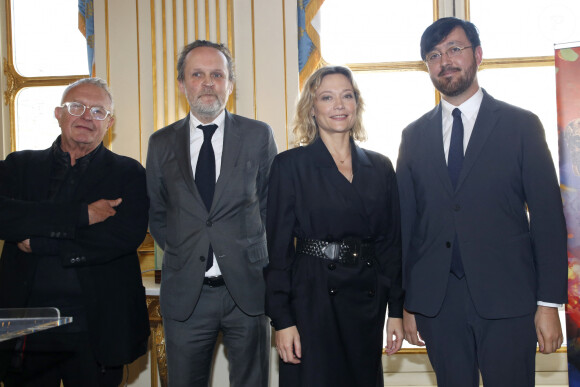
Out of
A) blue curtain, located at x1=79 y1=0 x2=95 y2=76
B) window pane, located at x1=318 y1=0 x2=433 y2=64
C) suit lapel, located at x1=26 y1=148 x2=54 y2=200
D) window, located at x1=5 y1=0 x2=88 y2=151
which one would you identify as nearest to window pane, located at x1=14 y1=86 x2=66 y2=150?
window, located at x1=5 y1=0 x2=88 y2=151

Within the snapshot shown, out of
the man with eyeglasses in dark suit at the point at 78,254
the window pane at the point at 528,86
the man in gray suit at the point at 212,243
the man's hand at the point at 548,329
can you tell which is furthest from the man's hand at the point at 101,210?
the window pane at the point at 528,86

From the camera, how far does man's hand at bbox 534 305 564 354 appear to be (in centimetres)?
184

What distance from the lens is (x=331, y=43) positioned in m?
4.00

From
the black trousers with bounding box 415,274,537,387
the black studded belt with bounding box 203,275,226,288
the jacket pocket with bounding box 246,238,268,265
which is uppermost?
the jacket pocket with bounding box 246,238,268,265

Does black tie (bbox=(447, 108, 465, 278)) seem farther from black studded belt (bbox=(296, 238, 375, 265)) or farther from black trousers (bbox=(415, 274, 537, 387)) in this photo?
black studded belt (bbox=(296, 238, 375, 265))

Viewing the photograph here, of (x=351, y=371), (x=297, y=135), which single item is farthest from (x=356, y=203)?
(x=351, y=371)

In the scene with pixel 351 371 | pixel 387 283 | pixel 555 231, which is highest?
pixel 555 231

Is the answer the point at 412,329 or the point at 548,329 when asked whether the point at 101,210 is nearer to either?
the point at 412,329

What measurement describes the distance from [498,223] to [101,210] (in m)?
1.61

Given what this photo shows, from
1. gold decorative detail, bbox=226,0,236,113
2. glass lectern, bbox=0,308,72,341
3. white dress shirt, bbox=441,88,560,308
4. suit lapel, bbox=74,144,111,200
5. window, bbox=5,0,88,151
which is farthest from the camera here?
window, bbox=5,0,88,151

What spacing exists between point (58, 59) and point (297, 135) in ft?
9.42

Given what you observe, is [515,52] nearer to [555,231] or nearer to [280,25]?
[280,25]

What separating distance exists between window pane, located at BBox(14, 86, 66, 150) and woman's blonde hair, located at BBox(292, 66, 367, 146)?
2767 millimetres

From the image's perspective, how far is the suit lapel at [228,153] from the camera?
222cm
